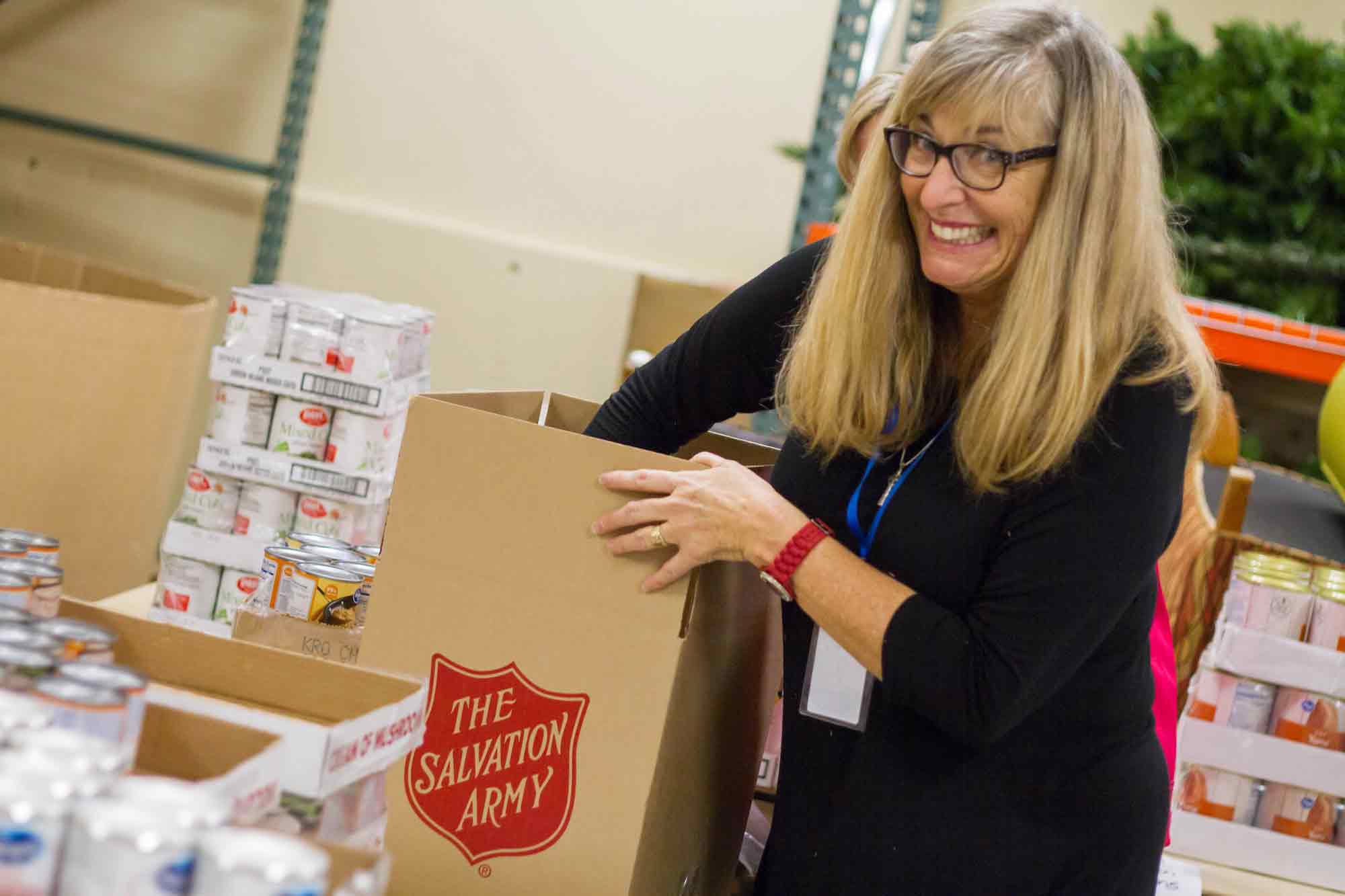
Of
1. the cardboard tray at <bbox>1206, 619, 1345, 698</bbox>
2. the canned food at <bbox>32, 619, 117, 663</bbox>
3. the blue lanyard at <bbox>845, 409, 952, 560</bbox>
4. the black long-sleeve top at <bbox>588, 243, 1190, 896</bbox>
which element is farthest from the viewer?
the cardboard tray at <bbox>1206, 619, 1345, 698</bbox>

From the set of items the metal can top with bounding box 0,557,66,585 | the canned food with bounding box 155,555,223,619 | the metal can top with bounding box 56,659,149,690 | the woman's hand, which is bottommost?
the canned food with bounding box 155,555,223,619

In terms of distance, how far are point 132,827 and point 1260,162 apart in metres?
3.51

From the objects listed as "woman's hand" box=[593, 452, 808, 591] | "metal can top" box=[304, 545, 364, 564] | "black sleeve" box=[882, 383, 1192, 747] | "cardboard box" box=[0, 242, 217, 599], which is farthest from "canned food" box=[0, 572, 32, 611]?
"cardboard box" box=[0, 242, 217, 599]

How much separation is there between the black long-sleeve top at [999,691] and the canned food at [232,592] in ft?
4.02

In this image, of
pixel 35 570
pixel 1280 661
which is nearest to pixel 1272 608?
pixel 1280 661

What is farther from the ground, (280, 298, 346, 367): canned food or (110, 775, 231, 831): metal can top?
(280, 298, 346, 367): canned food

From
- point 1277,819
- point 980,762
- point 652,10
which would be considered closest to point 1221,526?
point 1277,819

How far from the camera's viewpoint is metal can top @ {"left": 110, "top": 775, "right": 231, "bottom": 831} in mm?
730

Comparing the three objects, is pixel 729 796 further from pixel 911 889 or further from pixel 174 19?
pixel 174 19

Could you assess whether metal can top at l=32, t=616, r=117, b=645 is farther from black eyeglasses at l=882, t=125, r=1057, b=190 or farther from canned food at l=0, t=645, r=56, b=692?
black eyeglasses at l=882, t=125, r=1057, b=190

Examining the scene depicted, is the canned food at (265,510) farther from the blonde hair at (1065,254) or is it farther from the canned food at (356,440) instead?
the blonde hair at (1065,254)

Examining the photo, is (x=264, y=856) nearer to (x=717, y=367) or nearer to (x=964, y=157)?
(x=964, y=157)

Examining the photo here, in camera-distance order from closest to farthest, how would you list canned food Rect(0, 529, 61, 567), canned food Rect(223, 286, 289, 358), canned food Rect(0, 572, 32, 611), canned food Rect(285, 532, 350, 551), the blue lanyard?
canned food Rect(0, 572, 32, 611) → canned food Rect(0, 529, 61, 567) → the blue lanyard → canned food Rect(285, 532, 350, 551) → canned food Rect(223, 286, 289, 358)

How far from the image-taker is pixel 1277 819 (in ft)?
7.62
